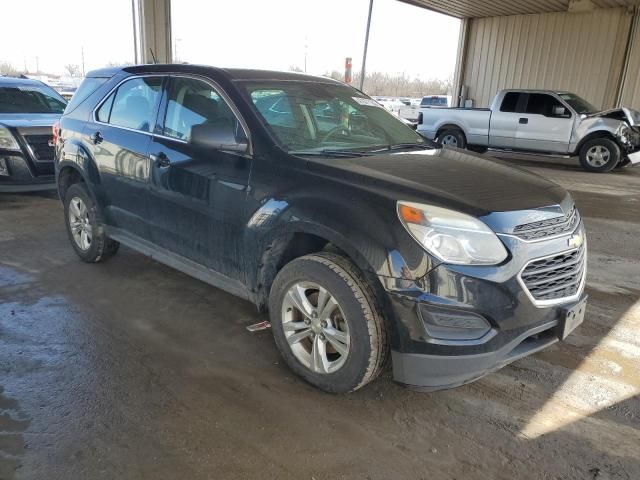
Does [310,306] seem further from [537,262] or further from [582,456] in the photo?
[582,456]

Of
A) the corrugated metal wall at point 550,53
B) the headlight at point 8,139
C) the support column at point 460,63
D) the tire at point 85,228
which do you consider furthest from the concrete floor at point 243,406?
the support column at point 460,63

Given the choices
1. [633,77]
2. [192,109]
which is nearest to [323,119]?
[192,109]

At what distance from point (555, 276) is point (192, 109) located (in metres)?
2.58

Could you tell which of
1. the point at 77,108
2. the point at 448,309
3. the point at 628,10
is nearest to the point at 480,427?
the point at 448,309

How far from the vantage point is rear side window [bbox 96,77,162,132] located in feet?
13.2

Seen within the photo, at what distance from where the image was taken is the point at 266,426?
106 inches

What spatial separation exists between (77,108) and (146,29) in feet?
28.0

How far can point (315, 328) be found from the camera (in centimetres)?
293

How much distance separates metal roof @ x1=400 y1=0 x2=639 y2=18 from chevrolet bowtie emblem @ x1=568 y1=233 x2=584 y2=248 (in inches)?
657

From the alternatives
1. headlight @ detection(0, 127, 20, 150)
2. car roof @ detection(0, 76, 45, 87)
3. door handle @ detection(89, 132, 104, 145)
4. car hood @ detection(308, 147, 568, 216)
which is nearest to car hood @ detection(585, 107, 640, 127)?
car hood @ detection(308, 147, 568, 216)

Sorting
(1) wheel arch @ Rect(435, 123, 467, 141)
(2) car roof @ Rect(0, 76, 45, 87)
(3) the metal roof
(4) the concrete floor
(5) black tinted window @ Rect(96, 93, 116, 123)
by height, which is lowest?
(4) the concrete floor

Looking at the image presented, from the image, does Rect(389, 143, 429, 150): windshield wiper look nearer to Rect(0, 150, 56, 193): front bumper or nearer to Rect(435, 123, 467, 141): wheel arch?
Rect(0, 150, 56, 193): front bumper

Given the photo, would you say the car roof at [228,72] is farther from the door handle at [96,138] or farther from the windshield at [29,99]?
the windshield at [29,99]

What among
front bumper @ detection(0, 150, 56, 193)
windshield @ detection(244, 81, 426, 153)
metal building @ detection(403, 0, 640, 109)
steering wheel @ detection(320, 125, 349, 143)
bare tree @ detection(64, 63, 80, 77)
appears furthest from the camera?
bare tree @ detection(64, 63, 80, 77)
